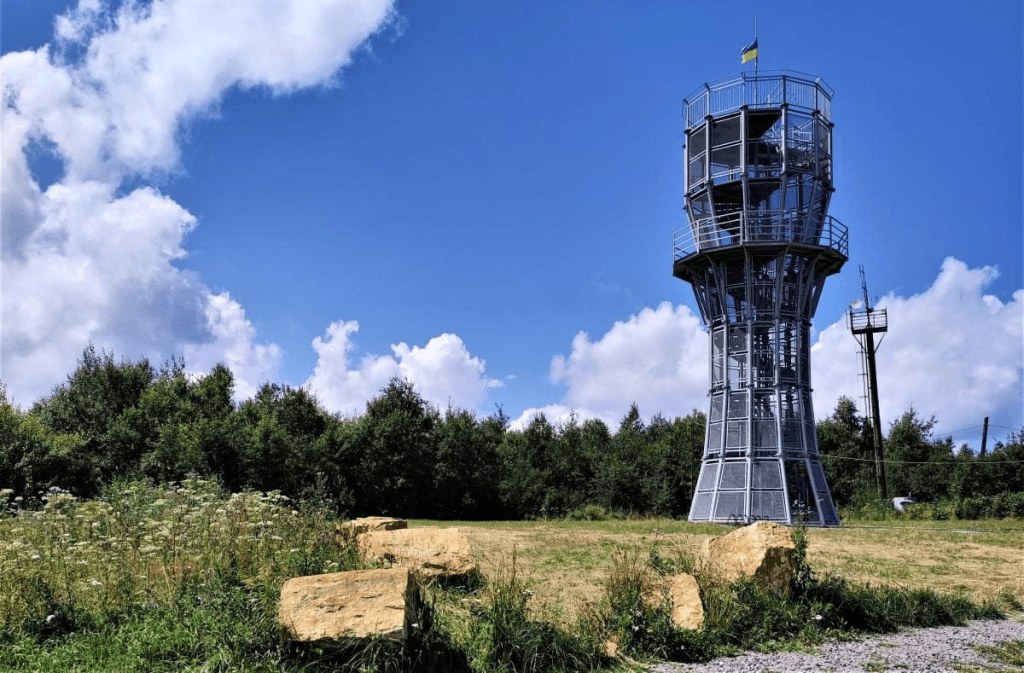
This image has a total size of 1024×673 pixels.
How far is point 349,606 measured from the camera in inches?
293

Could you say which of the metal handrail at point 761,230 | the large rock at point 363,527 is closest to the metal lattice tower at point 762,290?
the metal handrail at point 761,230

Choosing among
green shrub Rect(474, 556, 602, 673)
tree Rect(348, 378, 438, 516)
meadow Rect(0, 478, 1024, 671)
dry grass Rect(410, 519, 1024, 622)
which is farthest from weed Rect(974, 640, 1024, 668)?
tree Rect(348, 378, 438, 516)

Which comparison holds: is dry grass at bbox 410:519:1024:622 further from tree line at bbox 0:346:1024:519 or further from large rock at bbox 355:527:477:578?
tree line at bbox 0:346:1024:519

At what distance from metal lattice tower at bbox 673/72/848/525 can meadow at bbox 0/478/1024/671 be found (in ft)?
55.4

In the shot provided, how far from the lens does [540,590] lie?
36.2ft

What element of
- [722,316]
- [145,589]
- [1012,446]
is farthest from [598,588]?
[1012,446]

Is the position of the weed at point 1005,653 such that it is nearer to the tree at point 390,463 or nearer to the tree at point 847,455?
the tree at point 390,463

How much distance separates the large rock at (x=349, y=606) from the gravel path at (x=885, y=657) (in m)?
2.69

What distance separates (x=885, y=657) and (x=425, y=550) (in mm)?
5764

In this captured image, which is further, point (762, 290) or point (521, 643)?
point (762, 290)

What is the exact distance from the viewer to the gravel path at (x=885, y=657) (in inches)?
320

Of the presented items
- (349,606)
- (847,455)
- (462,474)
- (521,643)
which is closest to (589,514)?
(462,474)

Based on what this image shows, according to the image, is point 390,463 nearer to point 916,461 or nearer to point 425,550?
point 425,550

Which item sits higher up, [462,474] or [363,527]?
[462,474]
